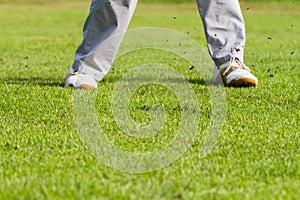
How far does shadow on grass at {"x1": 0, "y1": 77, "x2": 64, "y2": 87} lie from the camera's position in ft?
16.0

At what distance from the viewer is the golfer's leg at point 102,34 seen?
15.2ft

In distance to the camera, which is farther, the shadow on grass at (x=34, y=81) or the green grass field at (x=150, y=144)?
the shadow on grass at (x=34, y=81)

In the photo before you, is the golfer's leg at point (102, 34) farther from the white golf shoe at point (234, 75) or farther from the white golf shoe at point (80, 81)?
the white golf shoe at point (234, 75)

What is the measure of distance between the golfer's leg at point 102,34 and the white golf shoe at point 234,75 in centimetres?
75

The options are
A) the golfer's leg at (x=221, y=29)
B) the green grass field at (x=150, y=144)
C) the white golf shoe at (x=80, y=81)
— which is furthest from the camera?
the golfer's leg at (x=221, y=29)

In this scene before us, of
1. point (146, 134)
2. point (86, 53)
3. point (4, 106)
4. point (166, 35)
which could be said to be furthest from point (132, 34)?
point (146, 134)

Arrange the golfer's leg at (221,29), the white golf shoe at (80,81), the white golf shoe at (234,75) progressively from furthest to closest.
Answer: the golfer's leg at (221,29), the white golf shoe at (234,75), the white golf shoe at (80,81)

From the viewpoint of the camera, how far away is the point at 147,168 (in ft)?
8.59

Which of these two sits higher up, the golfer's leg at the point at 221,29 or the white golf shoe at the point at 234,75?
the golfer's leg at the point at 221,29

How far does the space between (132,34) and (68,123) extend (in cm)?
644

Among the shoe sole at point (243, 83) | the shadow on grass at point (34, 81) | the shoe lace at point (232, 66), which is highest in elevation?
the shoe lace at point (232, 66)

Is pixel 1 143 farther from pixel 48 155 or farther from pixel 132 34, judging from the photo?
pixel 132 34

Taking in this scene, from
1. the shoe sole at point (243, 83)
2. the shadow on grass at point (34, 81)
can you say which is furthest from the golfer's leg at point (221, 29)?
the shadow on grass at point (34, 81)

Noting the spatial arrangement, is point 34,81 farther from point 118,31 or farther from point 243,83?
point 243,83
